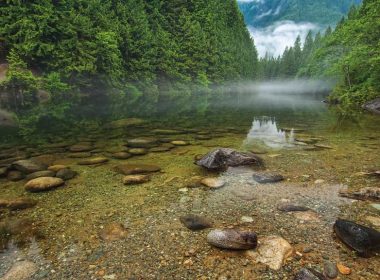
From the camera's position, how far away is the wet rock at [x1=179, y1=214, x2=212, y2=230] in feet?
11.3

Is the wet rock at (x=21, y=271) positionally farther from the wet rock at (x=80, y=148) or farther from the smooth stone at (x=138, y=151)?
the wet rock at (x=80, y=148)

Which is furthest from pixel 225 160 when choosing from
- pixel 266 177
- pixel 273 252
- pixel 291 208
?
pixel 273 252

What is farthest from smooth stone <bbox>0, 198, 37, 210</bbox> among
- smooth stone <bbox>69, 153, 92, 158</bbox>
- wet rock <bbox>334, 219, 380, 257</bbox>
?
wet rock <bbox>334, 219, 380, 257</bbox>

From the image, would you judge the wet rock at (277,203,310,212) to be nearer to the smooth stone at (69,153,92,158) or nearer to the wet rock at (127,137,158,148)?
the wet rock at (127,137,158,148)

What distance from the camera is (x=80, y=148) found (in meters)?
7.61

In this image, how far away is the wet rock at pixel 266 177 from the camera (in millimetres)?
4969

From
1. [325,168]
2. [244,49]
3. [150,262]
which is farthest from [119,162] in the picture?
[244,49]

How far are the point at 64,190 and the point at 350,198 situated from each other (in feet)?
15.4

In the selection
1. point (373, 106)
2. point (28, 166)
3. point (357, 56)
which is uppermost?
point (357, 56)

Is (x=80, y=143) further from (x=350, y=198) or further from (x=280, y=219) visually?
(x=350, y=198)

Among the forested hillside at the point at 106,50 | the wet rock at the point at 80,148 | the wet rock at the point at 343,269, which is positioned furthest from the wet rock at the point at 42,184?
the forested hillside at the point at 106,50

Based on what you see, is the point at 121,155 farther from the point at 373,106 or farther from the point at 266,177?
the point at 373,106

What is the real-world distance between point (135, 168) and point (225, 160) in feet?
6.42

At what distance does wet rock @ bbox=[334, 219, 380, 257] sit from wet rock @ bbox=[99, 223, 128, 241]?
2542 millimetres
